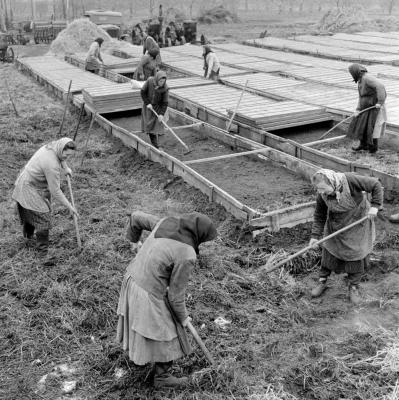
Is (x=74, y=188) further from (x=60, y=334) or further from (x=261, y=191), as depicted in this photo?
(x=60, y=334)

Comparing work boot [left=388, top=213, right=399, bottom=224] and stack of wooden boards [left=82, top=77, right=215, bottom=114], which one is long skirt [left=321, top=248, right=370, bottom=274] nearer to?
work boot [left=388, top=213, right=399, bottom=224]

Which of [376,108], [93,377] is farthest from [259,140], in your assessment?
[93,377]

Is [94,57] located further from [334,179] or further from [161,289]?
[161,289]

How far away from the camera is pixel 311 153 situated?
853cm

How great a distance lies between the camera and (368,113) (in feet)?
28.1

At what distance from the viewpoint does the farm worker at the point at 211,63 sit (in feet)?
45.4

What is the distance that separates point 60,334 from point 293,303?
2136 millimetres

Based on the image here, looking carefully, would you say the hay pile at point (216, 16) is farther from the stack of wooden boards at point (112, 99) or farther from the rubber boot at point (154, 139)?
the rubber boot at point (154, 139)

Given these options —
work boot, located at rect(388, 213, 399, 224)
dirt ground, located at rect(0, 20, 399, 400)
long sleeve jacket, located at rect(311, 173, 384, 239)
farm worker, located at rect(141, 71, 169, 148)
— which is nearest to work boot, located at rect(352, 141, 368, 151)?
work boot, located at rect(388, 213, 399, 224)

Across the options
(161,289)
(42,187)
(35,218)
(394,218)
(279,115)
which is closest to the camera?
(161,289)

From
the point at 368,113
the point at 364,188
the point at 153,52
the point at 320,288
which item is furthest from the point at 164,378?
the point at 153,52

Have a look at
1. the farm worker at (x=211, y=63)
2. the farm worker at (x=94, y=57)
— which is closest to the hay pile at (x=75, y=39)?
the farm worker at (x=94, y=57)

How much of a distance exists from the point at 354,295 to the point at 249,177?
3.09 metres

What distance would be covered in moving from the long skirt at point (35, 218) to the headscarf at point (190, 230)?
2.69 meters
